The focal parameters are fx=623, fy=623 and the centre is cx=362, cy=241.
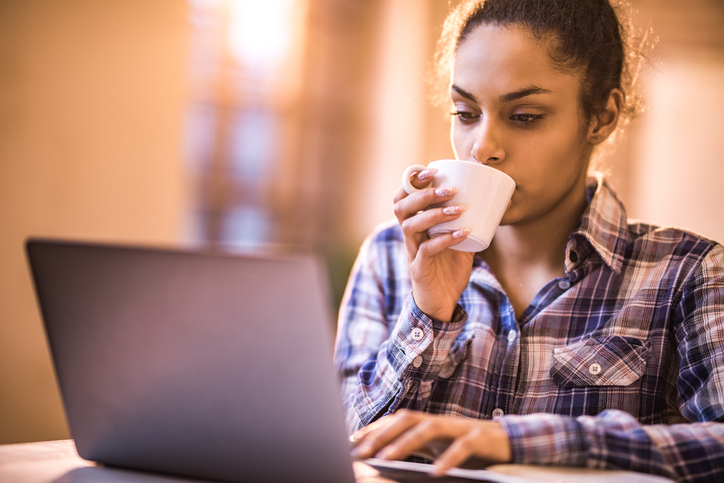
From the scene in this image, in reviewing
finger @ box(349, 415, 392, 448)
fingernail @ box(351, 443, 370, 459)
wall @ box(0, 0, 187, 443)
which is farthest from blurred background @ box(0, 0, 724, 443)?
fingernail @ box(351, 443, 370, 459)

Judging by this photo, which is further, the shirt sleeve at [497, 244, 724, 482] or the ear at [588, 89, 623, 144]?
the ear at [588, 89, 623, 144]

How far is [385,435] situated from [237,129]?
11.5 ft

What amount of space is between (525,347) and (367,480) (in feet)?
1.65

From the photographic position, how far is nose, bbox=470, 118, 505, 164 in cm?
99

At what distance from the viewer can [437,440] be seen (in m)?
0.59

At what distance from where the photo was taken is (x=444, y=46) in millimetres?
1293

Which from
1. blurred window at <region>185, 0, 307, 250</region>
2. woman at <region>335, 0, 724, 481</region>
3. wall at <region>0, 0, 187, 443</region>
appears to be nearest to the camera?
woman at <region>335, 0, 724, 481</region>

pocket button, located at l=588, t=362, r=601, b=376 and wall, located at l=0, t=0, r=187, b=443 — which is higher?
wall, located at l=0, t=0, r=187, b=443

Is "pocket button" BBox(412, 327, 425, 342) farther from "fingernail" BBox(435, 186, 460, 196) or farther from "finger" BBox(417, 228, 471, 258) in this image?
"fingernail" BBox(435, 186, 460, 196)

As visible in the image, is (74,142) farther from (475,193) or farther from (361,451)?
(361,451)

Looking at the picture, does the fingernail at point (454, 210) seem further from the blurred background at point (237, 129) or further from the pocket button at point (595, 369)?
the blurred background at point (237, 129)

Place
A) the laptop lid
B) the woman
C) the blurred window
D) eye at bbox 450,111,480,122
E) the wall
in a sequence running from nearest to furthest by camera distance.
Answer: the laptop lid, the woman, eye at bbox 450,111,480,122, the wall, the blurred window

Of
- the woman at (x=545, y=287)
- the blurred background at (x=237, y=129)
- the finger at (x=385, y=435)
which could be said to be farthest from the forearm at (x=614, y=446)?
the blurred background at (x=237, y=129)

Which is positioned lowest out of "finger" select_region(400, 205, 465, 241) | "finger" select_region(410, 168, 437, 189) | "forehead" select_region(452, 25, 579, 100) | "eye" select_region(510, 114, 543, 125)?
"finger" select_region(400, 205, 465, 241)
